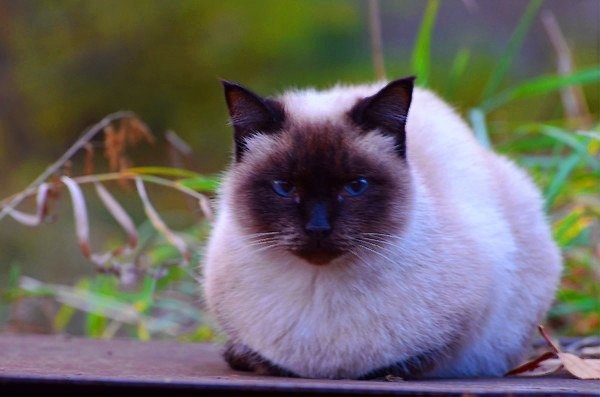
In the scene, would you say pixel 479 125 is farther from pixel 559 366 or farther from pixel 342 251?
pixel 342 251

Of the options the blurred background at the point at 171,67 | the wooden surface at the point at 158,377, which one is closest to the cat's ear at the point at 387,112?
the wooden surface at the point at 158,377

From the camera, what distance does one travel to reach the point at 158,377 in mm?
1865

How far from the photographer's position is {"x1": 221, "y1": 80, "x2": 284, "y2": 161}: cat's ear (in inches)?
85.7

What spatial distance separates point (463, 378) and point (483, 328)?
14 centimetres

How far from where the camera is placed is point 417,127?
8.70 feet

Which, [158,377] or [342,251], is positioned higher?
[342,251]

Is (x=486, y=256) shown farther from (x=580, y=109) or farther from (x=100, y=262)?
(x=580, y=109)

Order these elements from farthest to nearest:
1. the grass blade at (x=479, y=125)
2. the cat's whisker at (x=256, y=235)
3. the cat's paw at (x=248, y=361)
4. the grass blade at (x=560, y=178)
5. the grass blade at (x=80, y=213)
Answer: the grass blade at (x=479, y=125)
the grass blade at (x=560, y=178)
the grass blade at (x=80, y=213)
the cat's paw at (x=248, y=361)
the cat's whisker at (x=256, y=235)

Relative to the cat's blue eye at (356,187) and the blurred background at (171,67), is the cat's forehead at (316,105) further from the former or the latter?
the blurred background at (171,67)

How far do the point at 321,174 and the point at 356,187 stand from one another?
10 cm

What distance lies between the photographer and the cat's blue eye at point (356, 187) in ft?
6.83

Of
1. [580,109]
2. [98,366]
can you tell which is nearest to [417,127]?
[98,366]

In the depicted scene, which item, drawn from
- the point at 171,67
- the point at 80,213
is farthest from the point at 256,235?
the point at 171,67

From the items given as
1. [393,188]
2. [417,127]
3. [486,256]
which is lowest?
[486,256]
